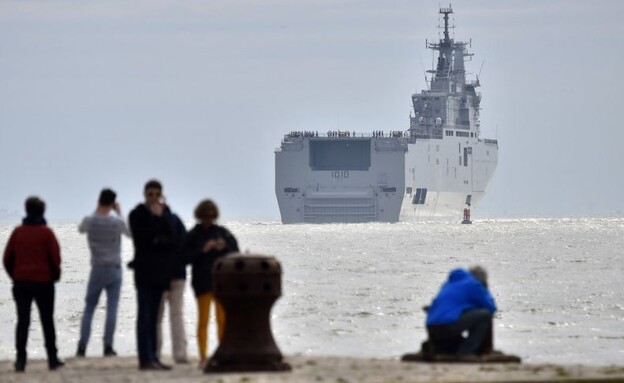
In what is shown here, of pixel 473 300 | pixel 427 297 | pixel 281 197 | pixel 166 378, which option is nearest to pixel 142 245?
pixel 166 378

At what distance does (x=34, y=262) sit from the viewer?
12.6 m

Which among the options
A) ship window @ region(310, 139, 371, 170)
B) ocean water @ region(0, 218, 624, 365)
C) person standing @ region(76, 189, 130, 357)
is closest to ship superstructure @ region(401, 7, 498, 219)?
ship window @ region(310, 139, 371, 170)

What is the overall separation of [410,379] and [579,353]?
28.6 ft

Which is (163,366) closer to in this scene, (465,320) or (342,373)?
(342,373)

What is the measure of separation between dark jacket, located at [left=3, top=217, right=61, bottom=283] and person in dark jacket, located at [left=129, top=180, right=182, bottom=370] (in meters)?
0.63

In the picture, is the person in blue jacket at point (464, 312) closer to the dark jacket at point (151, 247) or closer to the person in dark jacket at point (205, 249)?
the person in dark jacket at point (205, 249)

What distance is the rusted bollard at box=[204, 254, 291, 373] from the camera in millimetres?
11586

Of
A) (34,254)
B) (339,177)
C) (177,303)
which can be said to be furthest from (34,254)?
(339,177)

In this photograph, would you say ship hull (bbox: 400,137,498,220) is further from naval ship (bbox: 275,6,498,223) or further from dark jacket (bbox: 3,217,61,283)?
dark jacket (bbox: 3,217,61,283)

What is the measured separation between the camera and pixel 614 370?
37.8 feet

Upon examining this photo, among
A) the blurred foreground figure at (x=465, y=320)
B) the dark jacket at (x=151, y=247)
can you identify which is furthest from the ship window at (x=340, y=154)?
the blurred foreground figure at (x=465, y=320)

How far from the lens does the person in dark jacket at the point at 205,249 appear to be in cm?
1227

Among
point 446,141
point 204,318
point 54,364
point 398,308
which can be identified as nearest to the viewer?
point 204,318

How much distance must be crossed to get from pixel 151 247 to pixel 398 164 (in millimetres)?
119302
